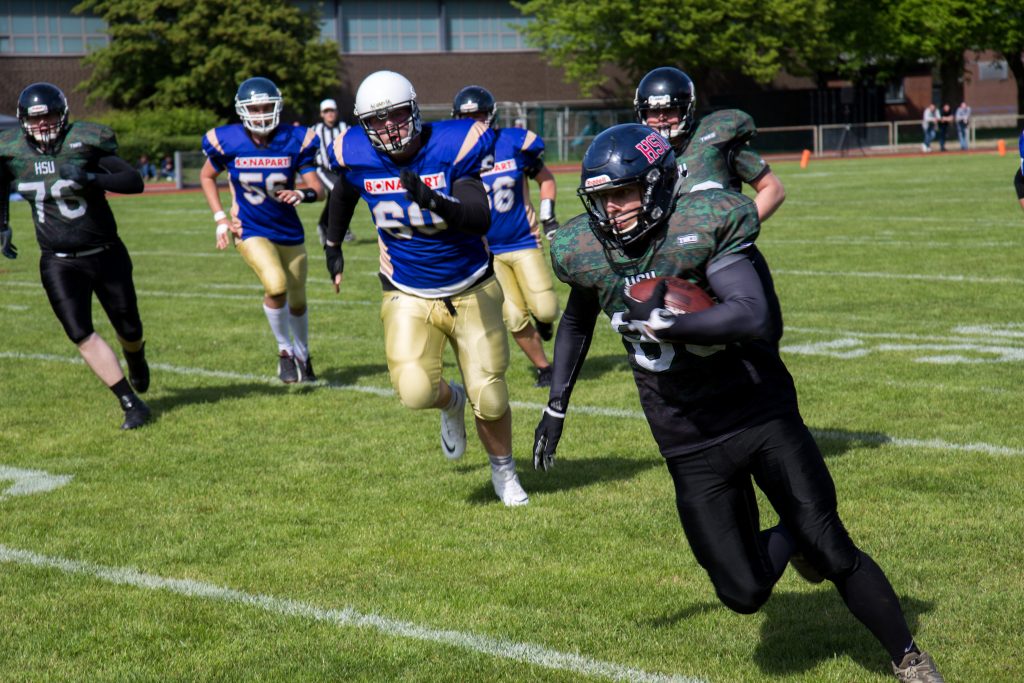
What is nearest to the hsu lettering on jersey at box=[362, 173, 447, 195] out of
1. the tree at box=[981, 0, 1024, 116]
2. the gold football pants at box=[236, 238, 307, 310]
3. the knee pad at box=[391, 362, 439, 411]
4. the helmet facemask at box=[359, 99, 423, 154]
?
the helmet facemask at box=[359, 99, 423, 154]

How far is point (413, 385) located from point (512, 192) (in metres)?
2.87

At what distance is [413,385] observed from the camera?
5.67 metres

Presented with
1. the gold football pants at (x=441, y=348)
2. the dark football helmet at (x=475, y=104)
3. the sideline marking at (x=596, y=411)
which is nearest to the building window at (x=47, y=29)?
the sideline marking at (x=596, y=411)

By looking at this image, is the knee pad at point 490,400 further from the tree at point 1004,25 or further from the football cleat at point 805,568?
the tree at point 1004,25

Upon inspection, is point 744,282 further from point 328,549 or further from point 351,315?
point 351,315

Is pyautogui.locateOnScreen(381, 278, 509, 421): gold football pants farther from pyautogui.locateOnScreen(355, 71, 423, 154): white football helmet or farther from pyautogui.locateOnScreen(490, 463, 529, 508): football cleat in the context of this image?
pyautogui.locateOnScreen(355, 71, 423, 154): white football helmet

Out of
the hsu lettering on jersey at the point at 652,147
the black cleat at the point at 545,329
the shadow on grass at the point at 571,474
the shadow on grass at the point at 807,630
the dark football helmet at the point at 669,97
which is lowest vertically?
the shadow on grass at the point at 571,474

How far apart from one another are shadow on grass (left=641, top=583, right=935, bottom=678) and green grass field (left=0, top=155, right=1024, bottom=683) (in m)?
0.01

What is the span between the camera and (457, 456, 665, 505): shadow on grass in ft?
19.3

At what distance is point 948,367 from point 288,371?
4.30 m

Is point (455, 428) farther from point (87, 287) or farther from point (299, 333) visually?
point (299, 333)

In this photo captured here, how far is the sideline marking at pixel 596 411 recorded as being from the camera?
6.14 m

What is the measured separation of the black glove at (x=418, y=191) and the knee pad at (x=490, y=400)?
936 mm

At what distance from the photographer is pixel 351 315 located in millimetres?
11523
